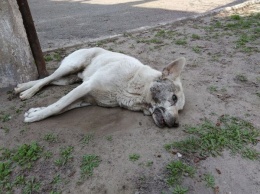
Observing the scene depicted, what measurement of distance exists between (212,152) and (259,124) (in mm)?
1010

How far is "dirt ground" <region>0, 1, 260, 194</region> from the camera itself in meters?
2.79

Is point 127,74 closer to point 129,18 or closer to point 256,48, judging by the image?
point 256,48

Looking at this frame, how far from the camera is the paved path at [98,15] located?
7.62 m

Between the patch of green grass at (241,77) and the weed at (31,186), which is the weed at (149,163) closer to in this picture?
the weed at (31,186)

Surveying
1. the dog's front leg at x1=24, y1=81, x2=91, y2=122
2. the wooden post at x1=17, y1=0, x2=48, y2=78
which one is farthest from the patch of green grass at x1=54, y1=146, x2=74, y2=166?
the wooden post at x1=17, y1=0, x2=48, y2=78

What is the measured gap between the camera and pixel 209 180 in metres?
2.82

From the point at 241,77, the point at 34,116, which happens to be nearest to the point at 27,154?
the point at 34,116

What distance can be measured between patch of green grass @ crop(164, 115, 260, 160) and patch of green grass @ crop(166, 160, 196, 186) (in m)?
0.26

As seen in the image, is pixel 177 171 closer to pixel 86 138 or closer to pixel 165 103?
pixel 165 103

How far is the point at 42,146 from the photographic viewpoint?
3.28 metres

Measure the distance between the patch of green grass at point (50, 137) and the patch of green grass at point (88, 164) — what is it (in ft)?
1.73

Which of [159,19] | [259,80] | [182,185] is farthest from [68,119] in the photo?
[159,19]

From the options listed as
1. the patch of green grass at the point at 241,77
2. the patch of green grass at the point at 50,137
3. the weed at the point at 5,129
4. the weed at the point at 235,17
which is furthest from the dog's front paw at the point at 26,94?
the weed at the point at 235,17

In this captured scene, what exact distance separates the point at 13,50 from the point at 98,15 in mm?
6041
